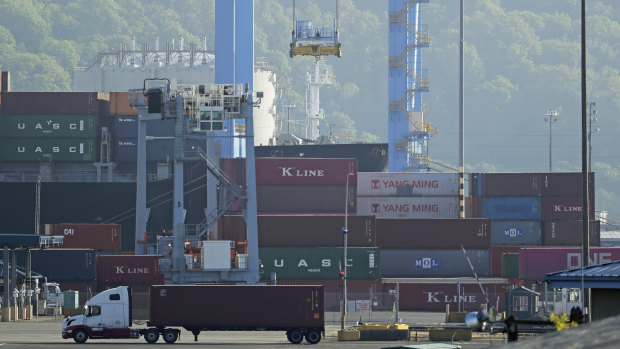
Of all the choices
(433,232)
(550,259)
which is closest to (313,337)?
(550,259)

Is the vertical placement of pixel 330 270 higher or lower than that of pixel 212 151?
lower

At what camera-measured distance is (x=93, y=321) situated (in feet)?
155

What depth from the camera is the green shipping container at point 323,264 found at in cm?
6612

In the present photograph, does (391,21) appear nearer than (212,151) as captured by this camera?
No

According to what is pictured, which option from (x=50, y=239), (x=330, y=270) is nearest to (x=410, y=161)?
(x=330, y=270)

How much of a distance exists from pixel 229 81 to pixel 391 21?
20041 millimetres

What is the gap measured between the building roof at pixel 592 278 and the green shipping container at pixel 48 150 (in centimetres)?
6543

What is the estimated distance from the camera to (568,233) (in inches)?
3014

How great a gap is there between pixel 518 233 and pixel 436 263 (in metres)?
10.3

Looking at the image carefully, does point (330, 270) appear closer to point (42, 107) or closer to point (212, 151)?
point (212, 151)

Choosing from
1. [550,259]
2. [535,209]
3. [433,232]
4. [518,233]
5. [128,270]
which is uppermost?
[535,209]

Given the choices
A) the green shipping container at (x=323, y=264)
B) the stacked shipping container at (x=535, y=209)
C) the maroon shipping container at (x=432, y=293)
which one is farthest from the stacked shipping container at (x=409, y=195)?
the green shipping container at (x=323, y=264)

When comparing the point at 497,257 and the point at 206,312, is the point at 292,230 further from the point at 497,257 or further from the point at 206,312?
the point at 206,312

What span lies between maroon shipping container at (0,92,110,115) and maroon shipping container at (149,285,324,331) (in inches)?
1685
